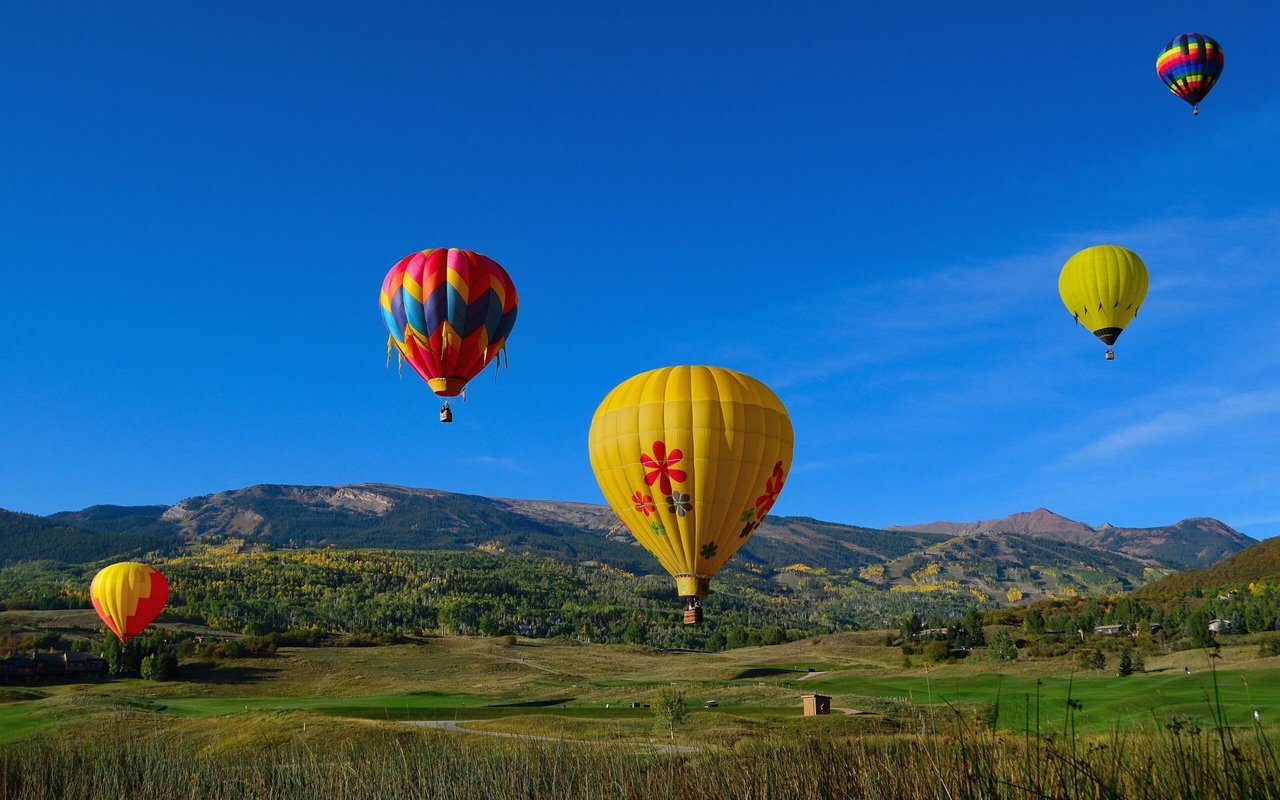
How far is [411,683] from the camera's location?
4988 inches

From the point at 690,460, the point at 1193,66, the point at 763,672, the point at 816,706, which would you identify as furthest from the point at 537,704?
the point at 1193,66

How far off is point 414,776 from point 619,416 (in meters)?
19.3

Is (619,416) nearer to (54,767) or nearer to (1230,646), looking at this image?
(54,767)

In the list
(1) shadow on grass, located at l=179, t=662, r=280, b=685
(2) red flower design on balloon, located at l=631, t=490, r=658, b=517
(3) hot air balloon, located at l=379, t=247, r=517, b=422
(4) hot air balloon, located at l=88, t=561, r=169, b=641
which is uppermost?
(3) hot air balloon, located at l=379, t=247, r=517, b=422

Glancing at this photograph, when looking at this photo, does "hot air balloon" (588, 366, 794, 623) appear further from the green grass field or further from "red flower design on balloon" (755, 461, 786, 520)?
the green grass field

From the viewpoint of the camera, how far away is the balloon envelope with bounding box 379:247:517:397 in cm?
5394

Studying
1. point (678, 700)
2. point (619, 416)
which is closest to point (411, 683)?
point (678, 700)

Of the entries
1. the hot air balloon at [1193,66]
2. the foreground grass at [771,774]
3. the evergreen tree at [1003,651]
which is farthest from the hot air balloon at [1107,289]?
the evergreen tree at [1003,651]

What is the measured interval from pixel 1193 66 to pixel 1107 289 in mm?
23942

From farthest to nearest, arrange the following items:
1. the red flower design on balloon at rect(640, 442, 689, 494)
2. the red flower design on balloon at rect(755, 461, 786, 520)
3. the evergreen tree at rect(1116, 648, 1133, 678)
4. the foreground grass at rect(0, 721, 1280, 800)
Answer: the evergreen tree at rect(1116, 648, 1133, 678), the red flower design on balloon at rect(755, 461, 786, 520), the red flower design on balloon at rect(640, 442, 689, 494), the foreground grass at rect(0, 721, 1280, 800)

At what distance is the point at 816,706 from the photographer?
7450 cm

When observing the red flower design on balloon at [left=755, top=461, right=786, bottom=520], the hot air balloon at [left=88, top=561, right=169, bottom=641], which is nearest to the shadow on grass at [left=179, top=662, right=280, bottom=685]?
the hot air balloon at [left=88, top=561, right=169, bottom=641]

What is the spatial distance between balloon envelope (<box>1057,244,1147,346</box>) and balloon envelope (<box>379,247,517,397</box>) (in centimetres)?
4252

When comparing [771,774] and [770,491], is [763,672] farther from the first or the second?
[771,774]
